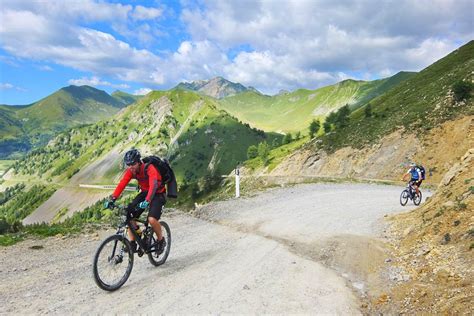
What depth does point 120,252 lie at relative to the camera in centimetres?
862

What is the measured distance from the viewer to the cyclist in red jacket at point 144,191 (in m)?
8.95

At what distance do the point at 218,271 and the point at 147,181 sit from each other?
10.3 feet

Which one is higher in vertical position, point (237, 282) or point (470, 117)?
point (470, 117)

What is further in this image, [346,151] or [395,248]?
[346,151]

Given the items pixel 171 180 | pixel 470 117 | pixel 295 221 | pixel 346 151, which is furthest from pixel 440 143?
pixel 171 180

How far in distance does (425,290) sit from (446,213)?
4.81m

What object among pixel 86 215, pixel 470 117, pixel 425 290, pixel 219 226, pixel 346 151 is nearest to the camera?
pixel 425 290

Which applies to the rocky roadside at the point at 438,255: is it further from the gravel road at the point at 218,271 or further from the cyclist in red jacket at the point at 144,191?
the cyclist in red jacket at the point at 144,191

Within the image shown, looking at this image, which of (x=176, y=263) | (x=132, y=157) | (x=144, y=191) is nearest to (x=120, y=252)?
(x=144, y=191)

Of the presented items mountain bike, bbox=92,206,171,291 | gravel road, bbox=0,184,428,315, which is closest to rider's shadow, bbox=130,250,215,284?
gravel road, bbox=0,184,428,315

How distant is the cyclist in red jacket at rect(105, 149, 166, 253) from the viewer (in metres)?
8.95

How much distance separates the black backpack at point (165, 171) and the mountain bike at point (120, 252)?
1.14 metres

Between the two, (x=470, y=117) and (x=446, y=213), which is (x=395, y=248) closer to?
(x=446, y=213)

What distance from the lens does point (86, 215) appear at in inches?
7367
